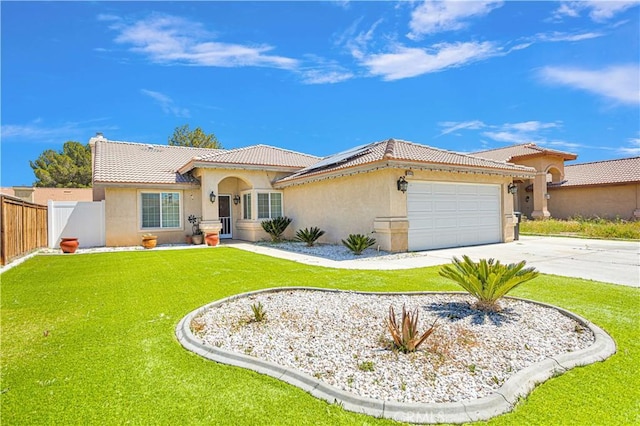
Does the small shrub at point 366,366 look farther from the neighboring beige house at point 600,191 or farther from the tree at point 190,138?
the tree at point 190,138

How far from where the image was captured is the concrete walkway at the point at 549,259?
9281 millimetres

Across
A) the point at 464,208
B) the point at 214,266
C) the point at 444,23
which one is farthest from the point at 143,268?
the point at 444,23

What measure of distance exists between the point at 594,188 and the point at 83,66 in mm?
38040

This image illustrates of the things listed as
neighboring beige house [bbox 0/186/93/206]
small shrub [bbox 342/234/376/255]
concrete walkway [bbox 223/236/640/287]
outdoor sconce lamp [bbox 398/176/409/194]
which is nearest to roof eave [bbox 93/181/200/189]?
Answer: concrete walkway [bbox 223/236/640/287]

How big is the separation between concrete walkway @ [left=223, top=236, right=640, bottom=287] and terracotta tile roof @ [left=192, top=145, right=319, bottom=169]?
641 cm

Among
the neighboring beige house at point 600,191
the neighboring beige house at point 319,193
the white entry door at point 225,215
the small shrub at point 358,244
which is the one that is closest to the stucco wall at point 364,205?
the neighboring beige house at point 319,193

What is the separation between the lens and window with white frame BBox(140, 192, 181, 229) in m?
18.8

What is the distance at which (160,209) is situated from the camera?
19172 millimetres

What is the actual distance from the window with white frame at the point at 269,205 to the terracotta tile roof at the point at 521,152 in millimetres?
22058

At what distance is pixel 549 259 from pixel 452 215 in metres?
4.62

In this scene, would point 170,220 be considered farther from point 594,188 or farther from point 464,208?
point 594,188

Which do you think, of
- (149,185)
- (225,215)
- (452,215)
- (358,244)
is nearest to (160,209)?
(149,185)

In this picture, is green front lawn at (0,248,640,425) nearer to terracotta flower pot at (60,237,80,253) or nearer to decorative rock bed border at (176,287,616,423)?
decorative rock bed border at (176,287,616,423)

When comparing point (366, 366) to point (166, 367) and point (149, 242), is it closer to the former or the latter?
point (166, 367)
